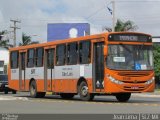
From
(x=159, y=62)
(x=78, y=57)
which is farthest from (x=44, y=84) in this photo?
(x=159, y=62)

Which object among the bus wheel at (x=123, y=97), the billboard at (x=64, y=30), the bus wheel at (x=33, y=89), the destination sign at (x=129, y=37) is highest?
the billboard at (x=64, y=30)

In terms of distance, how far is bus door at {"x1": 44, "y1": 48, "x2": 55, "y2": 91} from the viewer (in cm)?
3250

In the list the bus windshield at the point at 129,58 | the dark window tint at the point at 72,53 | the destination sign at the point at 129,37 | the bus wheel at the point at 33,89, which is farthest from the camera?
the bus wheel at the point at 33,89

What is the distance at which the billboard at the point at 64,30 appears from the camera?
236ft

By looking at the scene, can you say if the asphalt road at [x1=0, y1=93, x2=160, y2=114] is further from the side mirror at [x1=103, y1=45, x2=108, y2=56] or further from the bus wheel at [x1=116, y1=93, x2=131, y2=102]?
the side mirror at [x1=103, y1=45, x2=108, y2=56]

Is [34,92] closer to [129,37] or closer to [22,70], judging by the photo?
[22,70]

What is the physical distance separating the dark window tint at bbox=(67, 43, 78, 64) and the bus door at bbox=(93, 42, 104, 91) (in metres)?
1.96

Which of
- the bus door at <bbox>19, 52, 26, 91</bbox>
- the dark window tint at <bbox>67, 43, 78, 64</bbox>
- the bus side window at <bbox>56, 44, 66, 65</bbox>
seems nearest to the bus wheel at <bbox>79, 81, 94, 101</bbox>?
the dark window tint at <bbox>67, 43, 78, 64</bbox>

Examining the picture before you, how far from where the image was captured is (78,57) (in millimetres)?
29391

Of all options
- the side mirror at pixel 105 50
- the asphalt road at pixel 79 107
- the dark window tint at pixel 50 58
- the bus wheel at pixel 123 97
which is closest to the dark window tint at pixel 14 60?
the dark window tint at pixel 50 58

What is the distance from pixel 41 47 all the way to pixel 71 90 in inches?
184

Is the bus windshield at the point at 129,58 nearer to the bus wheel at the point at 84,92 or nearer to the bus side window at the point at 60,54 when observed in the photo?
the bus wheel at the point at 84,92

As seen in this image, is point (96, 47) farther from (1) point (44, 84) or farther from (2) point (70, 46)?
(1) point (44, 84)

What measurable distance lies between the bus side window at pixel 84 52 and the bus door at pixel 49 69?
356 centimetres
